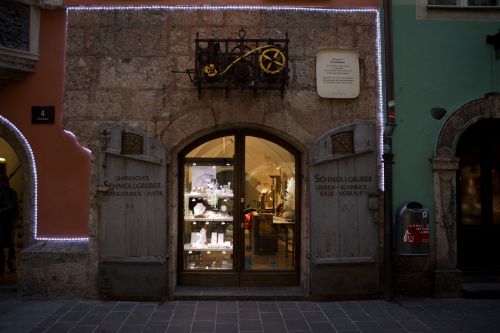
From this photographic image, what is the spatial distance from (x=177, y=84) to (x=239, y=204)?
6.86ft

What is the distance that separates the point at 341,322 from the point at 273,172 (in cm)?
246

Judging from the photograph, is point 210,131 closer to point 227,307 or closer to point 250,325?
point 227,307

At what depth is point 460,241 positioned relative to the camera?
6.67 m

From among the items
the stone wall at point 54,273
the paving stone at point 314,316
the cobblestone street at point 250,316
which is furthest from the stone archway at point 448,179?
the stone wall at point 54,273

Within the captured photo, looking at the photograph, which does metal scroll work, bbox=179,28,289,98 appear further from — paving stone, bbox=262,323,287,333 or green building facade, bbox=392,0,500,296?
paving stone, bbox=262,323,287,333

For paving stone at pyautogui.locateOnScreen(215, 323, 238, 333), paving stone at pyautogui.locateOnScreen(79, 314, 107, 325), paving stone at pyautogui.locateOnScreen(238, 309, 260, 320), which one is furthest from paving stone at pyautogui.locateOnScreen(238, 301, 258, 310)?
paving stone at pyautogui.locateOnScreen(79, 314, 107, 325)

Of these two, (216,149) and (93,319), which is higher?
(216,149)

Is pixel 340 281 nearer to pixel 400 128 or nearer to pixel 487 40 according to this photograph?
pixel 400 128

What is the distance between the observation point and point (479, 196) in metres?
6.73

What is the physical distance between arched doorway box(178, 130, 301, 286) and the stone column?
2.11 meters

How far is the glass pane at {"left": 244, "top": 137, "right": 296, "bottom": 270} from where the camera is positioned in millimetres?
6602

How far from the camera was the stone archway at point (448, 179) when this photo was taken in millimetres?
6250

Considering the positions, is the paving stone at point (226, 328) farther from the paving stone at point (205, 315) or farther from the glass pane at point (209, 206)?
the glass pane at point (209, 206)

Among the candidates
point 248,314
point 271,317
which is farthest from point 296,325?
point 248,314
